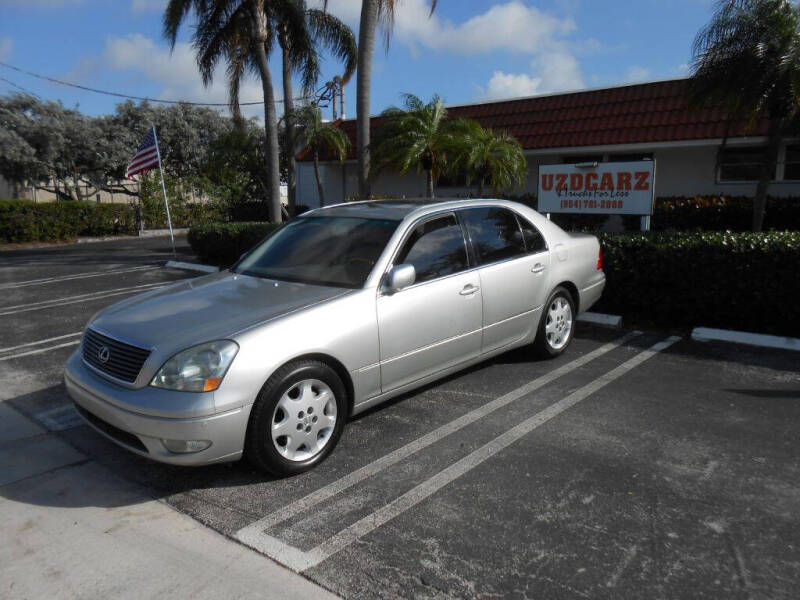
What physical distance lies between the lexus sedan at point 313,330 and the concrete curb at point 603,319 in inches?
71.3

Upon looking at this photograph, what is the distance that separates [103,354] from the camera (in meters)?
3.81

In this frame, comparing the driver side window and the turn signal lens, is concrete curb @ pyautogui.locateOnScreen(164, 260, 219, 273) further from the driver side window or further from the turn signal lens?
the turn signal lens

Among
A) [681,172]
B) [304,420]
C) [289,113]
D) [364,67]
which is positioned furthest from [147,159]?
[304,420]

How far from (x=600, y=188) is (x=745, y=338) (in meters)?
2.94

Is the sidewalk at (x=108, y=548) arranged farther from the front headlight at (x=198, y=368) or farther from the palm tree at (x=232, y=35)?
the palm tree at (x=232, y=35)

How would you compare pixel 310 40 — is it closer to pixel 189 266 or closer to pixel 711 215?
pixel 189 266

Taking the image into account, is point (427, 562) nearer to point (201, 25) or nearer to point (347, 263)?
point (347, 263)

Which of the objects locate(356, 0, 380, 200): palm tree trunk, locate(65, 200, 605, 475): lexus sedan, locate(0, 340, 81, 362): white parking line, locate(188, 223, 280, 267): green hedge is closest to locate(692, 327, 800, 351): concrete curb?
locate(65, 200, 605, 475): lexus sedan

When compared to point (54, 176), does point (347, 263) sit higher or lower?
lower

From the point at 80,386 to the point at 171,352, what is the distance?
84 cm

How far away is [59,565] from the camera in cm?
295

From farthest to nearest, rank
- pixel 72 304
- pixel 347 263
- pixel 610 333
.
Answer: pixel 72 304, pixel 610 333, pixel 347 263

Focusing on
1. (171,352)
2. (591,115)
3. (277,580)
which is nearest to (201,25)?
(591,115)

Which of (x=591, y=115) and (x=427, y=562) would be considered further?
(x=591, y=115)
